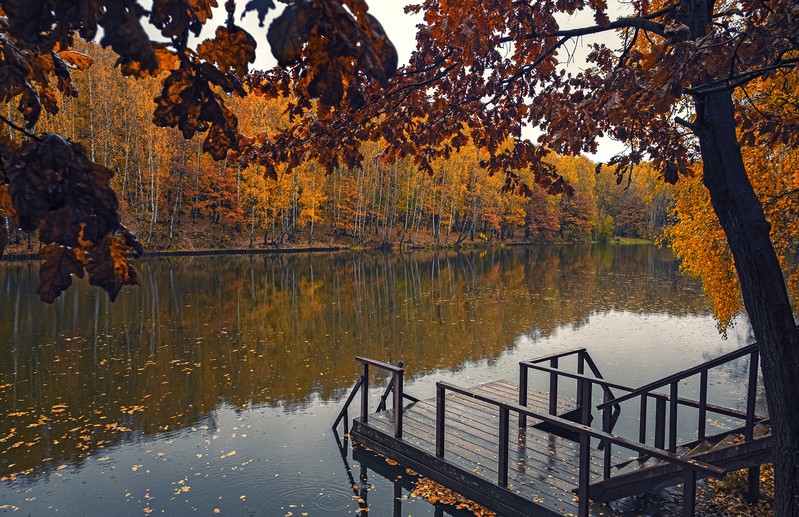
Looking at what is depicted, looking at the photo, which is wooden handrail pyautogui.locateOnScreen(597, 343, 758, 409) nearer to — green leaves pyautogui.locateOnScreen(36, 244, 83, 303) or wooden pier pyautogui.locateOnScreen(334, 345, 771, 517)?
wooden pier pyautogui.locateOnScreen(334, 345, 771, 517)

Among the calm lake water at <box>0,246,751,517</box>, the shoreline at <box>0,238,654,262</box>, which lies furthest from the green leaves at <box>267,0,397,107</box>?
the shoreline at <box>0,238,654,262</box>

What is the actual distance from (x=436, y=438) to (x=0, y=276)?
96.6 feet

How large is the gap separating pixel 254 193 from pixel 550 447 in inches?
1844

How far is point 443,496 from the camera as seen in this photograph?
690 centimetres

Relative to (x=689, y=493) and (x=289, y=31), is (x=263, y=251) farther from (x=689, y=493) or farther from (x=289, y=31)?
(x=289, y=31)

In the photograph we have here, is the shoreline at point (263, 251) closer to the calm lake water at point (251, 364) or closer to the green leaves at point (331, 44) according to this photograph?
the calm lake water at point (251, 364)

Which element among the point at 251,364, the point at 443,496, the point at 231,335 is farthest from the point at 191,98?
the point at 231,335

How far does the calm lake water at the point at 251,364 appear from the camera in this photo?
7.37m

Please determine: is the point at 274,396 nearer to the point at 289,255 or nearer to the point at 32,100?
the point at 32,100

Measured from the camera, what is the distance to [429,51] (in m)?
4.76

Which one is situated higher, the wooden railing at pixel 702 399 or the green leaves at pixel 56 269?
the green leaves at pixel 56 269

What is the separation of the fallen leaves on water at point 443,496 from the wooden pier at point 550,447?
9 centimetres

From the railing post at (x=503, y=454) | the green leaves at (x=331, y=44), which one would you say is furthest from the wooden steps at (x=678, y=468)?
the green leaves at (x=331, y=44)

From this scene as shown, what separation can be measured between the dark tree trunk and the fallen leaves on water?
3.57 meters
